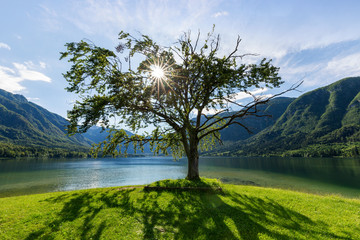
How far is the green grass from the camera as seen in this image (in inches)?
345

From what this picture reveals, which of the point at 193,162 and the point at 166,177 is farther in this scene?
the point at 166,177

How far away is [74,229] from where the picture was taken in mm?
9258

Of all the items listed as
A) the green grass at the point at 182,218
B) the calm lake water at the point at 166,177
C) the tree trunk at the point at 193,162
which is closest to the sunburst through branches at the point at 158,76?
the tree trunk at the point at 193,162

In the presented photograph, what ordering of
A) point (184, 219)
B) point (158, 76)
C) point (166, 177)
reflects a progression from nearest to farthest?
point (184, 219), point (158, 76), point (166, 177)

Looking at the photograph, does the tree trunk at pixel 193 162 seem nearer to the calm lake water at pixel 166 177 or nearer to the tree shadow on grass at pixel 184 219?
the tree shadow on grass at pixel 184 219

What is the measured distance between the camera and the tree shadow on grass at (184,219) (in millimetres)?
8758

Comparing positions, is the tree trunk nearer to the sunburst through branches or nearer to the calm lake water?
the sunburst through branches

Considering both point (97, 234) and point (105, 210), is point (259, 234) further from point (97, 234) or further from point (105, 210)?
point (105, 210)

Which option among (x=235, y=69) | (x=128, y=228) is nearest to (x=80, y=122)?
(x=128, y=228)

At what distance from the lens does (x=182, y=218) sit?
416 inches

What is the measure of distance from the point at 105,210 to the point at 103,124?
9020 mm

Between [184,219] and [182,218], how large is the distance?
0.61 feet

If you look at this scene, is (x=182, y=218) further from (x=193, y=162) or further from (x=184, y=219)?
(x=193, y=162)

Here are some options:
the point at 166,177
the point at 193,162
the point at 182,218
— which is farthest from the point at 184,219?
the point at 166,177
